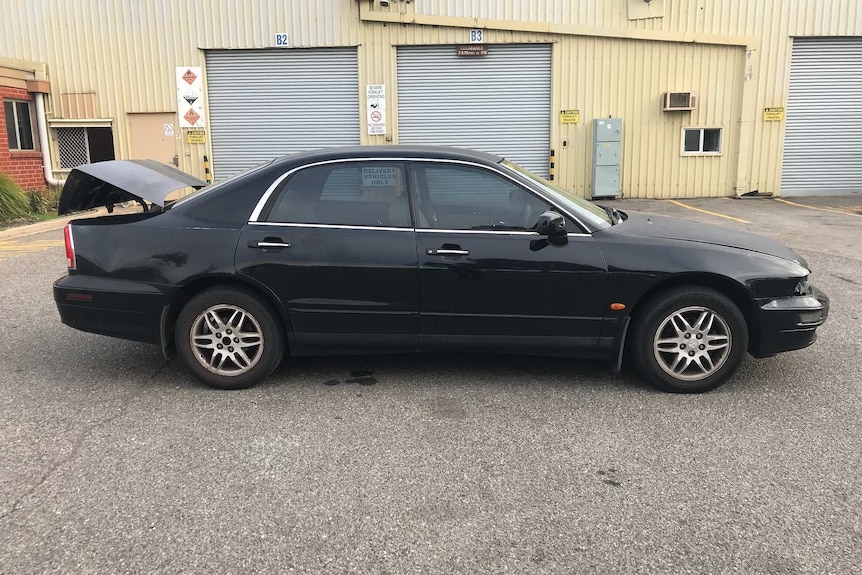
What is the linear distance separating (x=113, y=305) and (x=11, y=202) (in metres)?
11.4

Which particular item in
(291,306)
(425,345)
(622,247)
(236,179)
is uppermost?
(236,179)

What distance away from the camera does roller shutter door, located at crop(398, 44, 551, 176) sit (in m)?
16.8

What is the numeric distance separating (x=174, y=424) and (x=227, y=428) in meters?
0.34

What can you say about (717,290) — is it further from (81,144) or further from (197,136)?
(81,144)

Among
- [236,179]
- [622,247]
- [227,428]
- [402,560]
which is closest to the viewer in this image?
[402,560]

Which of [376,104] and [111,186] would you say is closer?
[111,186]

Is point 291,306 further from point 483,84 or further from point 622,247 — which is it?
point 483,84

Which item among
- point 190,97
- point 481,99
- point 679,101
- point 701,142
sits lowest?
point 701,142

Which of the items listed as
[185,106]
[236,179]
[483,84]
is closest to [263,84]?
[185,106]

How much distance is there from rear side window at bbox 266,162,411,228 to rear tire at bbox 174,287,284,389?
61 cm

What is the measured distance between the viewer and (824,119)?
1708cm

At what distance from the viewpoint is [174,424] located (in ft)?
13.0

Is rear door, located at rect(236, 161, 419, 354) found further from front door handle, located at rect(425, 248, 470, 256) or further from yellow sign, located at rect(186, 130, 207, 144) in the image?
yellow sign, located at rect(186, 130, 207, 144)

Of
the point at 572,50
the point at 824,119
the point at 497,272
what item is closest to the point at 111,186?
the point at 497,272
